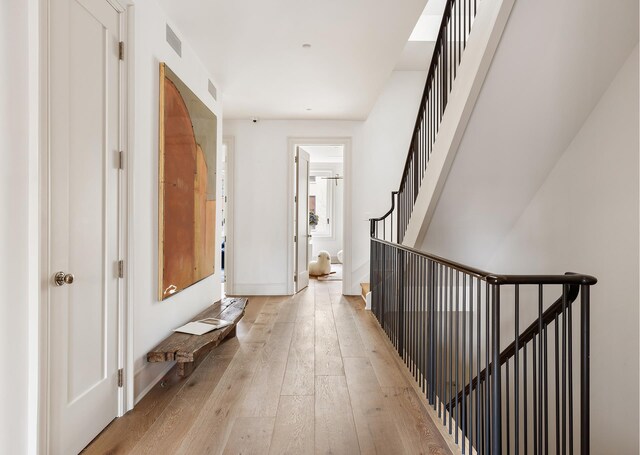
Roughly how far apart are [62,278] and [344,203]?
170 inches

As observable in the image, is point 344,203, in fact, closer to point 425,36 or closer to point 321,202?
point 425,36

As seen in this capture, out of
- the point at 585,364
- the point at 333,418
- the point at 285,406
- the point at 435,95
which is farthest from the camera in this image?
the point at 435,95

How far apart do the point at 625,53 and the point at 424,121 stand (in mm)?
1495

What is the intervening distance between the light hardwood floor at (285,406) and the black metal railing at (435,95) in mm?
1528

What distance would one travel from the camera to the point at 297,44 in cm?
328

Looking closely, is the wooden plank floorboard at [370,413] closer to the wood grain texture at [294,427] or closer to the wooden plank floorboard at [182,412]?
the wood grain texture at [294,427]

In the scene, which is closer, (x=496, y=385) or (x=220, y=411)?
(x=496, y=385)

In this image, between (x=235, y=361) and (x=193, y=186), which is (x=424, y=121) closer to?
(x=193, y=186)

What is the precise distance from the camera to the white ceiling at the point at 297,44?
2729mm

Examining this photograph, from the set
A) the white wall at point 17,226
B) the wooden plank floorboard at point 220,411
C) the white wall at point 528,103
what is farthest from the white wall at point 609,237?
the white wall at point 17,226

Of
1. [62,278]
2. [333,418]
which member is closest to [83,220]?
[62,278]

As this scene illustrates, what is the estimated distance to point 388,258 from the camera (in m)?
3.75

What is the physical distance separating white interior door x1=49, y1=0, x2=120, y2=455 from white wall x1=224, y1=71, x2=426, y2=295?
3553 mm

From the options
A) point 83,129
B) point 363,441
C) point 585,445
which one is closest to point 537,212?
point 585,445
